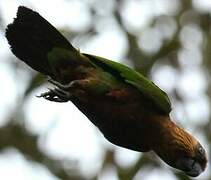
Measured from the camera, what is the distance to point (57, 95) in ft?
13.6

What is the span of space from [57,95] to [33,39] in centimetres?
50

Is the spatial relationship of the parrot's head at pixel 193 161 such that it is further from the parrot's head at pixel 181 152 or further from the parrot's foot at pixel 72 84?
the parrot's foot at pixel 72 84

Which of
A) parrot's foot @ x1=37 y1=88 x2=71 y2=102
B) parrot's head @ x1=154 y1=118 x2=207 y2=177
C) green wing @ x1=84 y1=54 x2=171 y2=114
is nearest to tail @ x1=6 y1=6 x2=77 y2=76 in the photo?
green wing @ x1=84 y1=54 x2=171 y2=114

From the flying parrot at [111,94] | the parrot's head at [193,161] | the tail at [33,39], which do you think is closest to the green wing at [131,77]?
the flying parrot at [111,94]

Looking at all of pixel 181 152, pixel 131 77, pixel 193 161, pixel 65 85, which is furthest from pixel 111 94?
pixel 193 161

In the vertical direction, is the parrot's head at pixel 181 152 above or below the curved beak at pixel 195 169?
above

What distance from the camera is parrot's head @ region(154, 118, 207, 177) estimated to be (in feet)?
14.6

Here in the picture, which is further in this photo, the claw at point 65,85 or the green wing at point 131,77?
the green wing at point 131,77

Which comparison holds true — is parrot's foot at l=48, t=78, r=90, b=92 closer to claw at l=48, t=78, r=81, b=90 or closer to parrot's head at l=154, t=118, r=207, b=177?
claw at l=48, t=78, r=81, b=90

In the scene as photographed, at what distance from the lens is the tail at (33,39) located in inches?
171

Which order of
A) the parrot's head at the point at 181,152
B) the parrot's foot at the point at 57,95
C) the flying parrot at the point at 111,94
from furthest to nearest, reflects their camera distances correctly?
the parrot's head at the point at 181,152, the flying parrot at the point at 111,94, the parrot's foot at the point at 57,95

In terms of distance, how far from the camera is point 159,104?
4.52 meters

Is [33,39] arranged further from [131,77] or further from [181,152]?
[181,152]

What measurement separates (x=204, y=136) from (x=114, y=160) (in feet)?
4.75
